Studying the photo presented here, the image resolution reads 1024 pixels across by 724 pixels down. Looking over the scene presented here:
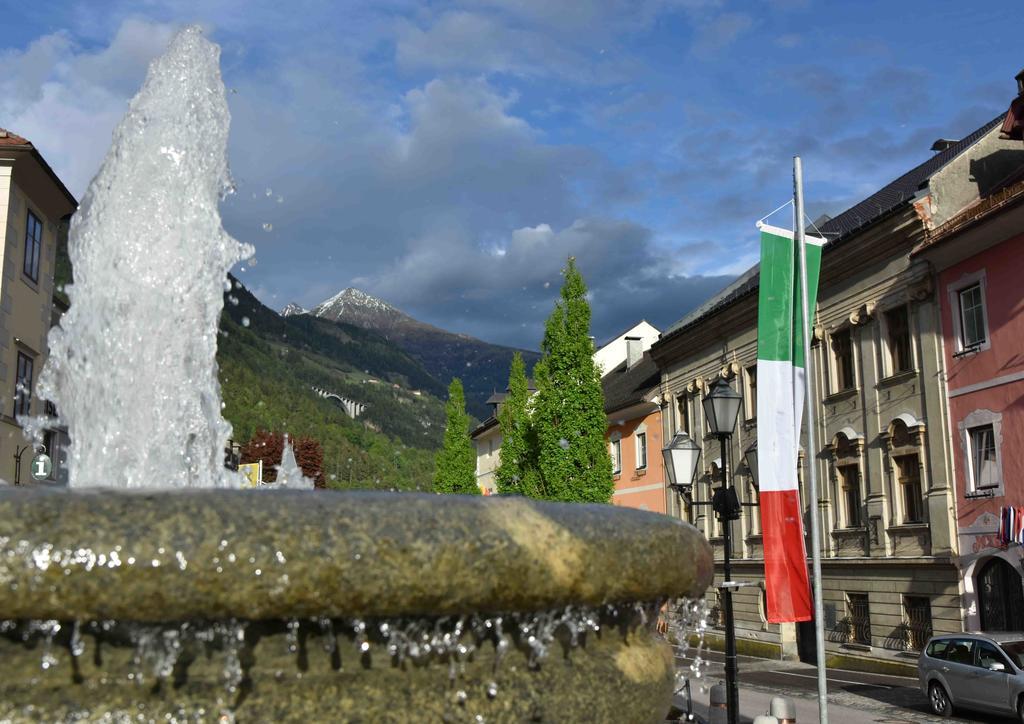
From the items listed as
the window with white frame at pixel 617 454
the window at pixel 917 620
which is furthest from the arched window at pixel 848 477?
the window with white frame at pixel 617 454

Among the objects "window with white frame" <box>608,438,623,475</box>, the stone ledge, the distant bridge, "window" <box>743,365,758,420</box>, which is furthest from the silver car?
the distant bridge

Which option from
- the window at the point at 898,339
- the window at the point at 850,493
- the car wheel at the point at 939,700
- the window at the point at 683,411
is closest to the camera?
the car wheel at the point at 939,700

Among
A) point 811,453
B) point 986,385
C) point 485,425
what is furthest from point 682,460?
point 485,425

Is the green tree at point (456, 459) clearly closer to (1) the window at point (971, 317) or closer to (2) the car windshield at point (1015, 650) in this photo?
(1) the window at point (971, 317)

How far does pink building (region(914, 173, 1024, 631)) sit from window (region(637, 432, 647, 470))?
722 inches

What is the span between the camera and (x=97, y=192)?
660 centimetres

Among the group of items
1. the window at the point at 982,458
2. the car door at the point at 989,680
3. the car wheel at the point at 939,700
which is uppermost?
the window at the point at 982,458

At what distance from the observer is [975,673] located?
15.2 m

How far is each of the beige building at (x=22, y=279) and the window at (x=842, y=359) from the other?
20.7 meters

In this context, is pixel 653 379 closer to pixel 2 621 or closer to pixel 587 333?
pixel 587 333

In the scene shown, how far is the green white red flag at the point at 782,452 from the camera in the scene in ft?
30.7

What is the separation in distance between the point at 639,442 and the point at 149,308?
35.8 metres

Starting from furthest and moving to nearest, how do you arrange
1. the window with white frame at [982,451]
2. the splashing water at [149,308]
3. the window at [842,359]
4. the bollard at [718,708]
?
the window at [842,359]
the window with white frame at [982,451]
the bollard at [718,708]
the splashing water at [149,308]

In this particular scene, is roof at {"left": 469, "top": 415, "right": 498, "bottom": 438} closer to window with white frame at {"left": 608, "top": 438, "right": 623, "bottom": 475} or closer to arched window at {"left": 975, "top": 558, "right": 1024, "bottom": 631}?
window with white frame at {"left": 608, "top": 438, "right": 623, "bottom": 475}
